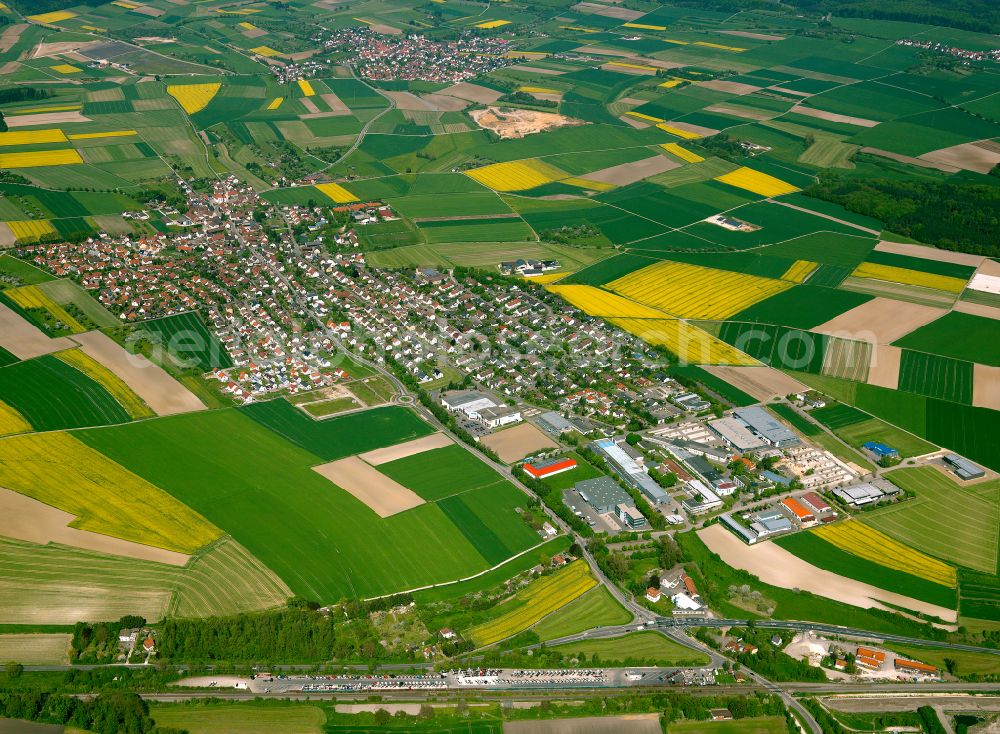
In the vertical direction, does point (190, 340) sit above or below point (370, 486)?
below

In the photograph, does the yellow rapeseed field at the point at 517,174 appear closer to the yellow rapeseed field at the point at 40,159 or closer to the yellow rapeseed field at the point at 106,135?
the yellow rapeseed field at the point at 106,135

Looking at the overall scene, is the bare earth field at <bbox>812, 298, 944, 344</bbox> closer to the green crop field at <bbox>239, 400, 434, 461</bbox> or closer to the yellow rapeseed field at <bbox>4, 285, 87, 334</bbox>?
the green crop field at <bbox>239, 400, 434, 461</bbox>

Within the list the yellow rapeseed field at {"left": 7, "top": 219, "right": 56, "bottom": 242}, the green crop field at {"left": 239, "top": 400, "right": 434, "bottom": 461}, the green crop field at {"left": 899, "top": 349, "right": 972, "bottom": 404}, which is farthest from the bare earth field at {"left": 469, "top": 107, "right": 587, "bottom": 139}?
the green crop field at {"left": 239, "top": 400, "right": 434, "bottom": 461}

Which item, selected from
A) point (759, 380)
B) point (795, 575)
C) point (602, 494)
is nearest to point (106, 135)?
point (759, 380)

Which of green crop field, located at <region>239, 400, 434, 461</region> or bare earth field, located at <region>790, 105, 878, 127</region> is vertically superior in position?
bare earth field, located at <region>790, 105, 878, 127</region>

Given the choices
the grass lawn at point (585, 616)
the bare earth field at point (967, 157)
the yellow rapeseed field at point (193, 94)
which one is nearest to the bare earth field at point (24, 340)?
the grass lawn at point (585, 616)

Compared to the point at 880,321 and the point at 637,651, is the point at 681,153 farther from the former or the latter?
the point at 637,651
